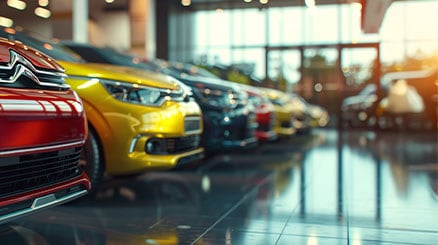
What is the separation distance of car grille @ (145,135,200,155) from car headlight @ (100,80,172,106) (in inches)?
12.4

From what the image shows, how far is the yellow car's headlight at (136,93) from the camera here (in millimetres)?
4105

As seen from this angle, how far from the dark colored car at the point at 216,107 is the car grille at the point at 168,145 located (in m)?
1.06

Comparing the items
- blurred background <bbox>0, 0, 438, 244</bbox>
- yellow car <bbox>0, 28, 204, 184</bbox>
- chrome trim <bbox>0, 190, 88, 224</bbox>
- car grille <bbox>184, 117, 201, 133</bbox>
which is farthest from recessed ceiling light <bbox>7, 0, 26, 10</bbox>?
chrome trim <bbox>0, 190, 88, 224</bbox>

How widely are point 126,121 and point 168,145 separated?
0.45 meters

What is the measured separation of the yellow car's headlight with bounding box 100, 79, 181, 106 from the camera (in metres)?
4.11

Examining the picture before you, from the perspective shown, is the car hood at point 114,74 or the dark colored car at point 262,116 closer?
the car hood at point 114,74

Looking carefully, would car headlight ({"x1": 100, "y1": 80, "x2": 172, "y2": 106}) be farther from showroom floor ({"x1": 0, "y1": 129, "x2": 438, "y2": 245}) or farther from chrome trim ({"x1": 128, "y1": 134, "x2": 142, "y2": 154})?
showroom floor ({"x1": 0, "y1": 129, "x2": 438, "y2": 245})

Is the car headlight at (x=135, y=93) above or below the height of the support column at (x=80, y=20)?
below

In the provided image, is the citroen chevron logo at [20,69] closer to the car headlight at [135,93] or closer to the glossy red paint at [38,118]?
the glossy red paint at [38,118]

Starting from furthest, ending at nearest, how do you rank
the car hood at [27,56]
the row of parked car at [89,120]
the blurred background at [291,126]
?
the blurred background at [291,126] → the car hood at [27,56] → the row of parked car at [89,120]

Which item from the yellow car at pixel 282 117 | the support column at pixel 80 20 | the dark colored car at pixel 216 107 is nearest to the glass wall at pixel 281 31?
the support column at pixel 80 20

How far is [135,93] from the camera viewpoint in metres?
4.21

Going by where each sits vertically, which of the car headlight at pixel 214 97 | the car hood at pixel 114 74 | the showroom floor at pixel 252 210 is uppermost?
the car hood at pixel 114 74

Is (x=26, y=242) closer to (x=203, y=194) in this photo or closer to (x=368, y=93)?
(x=203, y=194)
